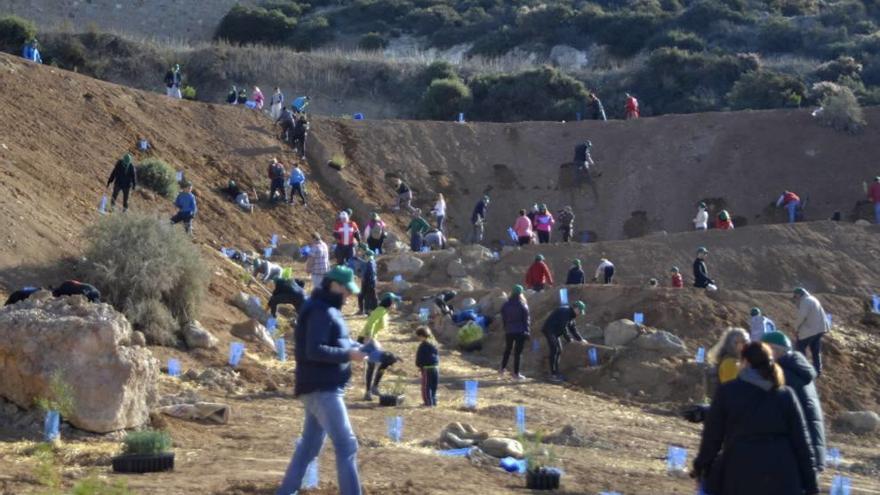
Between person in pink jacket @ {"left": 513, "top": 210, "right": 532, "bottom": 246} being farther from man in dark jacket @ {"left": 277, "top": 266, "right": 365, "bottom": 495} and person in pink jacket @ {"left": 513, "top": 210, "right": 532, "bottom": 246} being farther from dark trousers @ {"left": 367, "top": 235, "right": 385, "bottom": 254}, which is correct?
man in dark jacket @ {"left": 277, "top": 266, "right": 365, "bottom": 495}

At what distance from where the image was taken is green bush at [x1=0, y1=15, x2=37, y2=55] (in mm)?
52594

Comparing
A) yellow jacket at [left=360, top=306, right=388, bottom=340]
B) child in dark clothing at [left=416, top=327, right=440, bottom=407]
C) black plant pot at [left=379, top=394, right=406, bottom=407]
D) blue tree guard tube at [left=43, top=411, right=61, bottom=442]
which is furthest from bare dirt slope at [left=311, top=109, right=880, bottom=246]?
blue tree guard tube at [left=43, top=411, right=61, bottom=442]

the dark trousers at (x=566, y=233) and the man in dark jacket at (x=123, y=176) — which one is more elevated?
the dark trousers at (x=566, y=233)

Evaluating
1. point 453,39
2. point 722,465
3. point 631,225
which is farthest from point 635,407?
point 453,39

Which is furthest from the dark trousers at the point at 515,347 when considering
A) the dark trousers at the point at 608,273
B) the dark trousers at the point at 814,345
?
the dark trousers at the point at 608,273

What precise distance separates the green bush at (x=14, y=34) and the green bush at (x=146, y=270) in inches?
1312

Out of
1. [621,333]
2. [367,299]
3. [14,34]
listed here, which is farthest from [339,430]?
[14,34]

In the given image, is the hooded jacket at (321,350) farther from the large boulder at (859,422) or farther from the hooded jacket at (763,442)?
the large boulder at (859,422)

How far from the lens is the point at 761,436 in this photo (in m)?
7.57

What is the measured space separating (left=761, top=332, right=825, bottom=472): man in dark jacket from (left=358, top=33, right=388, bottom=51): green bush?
62.6m

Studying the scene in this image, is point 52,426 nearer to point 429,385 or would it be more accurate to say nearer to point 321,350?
point 321,350

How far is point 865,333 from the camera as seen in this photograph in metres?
25.2

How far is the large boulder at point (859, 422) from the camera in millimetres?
20109

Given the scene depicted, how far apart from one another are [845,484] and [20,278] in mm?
12487
